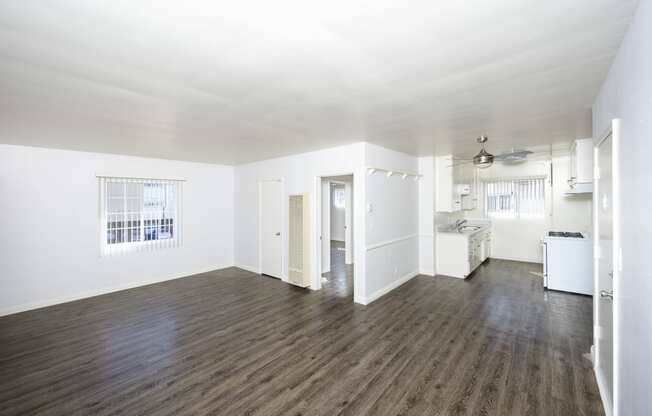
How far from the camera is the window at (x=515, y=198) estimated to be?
6922 mm

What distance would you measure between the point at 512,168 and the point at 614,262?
20.5 ft

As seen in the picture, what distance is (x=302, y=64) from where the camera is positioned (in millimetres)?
1859

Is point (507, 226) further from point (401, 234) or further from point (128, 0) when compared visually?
point (128, 0)

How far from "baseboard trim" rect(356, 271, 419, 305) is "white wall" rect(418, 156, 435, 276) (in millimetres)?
328

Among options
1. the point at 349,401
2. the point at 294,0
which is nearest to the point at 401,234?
the point at 349,401

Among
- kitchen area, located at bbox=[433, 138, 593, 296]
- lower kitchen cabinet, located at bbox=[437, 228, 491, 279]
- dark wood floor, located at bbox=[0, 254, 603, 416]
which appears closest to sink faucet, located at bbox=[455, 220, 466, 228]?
kitchen area, located at bbox=[433, 138, 593, 296]

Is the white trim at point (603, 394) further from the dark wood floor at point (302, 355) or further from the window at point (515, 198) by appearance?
the window at point (515, 198)

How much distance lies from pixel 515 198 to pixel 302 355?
7.03m

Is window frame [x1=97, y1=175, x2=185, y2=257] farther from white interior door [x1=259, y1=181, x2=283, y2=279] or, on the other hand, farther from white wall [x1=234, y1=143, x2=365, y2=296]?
white interior door [x1=259, y1=181, x2=283, y2=279]

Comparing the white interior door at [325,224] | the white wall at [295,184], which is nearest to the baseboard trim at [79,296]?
the white wall at [295,184]

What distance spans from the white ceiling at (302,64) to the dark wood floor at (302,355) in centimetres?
250

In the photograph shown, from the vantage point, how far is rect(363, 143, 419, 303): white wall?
14.5 feet

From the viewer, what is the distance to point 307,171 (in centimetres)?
507

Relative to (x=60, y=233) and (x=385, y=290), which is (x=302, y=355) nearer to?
(x=385, y=290)
